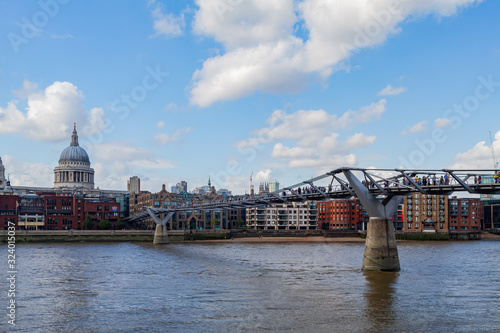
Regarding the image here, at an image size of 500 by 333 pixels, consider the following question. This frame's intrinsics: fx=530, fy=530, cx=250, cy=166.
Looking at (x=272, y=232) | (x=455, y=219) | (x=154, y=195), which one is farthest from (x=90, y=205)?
(x=455, y=219)

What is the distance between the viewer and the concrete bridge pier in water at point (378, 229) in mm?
48938

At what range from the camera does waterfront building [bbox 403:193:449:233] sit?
163250 millimetres

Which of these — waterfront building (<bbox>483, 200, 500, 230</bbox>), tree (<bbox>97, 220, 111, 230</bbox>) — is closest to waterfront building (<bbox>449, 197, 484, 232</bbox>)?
waterfront building (<bbox>483, 200, 500, 230</bbox>)

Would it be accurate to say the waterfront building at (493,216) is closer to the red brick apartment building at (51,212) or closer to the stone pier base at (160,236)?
the stone pier base at (160,236)

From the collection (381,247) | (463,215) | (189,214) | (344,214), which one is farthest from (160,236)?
(463,215)

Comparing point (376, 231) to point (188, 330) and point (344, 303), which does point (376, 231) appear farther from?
point (188, 330)

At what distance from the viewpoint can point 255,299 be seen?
35.5 meters

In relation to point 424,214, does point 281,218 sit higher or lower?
lower

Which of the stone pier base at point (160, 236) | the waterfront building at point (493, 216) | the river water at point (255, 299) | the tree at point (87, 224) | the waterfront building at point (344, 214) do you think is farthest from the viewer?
the waterfront building at point (493, 216)

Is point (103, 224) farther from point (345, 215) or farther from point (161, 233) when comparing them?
point (345, 215)

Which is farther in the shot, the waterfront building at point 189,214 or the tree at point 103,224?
the waterfront building at point 189,214

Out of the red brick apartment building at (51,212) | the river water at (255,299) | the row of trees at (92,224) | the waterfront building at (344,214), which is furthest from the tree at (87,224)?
the river water at (255,299)

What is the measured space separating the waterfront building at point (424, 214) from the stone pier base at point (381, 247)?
386 feet

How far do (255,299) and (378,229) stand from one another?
18.0m
